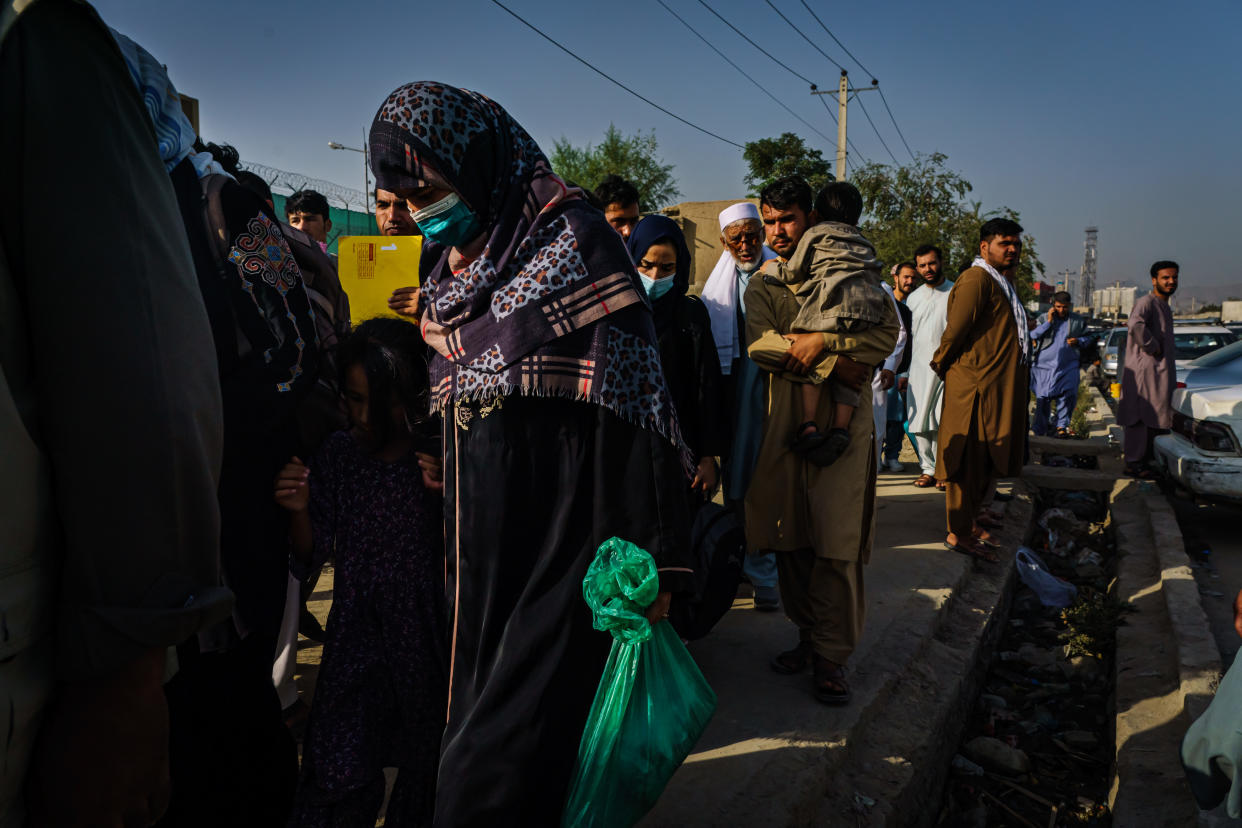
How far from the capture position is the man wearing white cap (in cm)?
359

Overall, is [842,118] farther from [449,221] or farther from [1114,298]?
[1114,298]

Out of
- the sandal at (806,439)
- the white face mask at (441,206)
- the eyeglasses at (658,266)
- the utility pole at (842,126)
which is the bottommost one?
the sandal at (806,439)

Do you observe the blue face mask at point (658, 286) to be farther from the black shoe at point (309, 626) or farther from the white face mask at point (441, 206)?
the black shoe at point (309, 626)

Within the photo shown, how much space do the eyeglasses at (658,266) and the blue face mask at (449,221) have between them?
1.53 metres

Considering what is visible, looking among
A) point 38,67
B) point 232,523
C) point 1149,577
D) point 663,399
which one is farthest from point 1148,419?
point 38,67

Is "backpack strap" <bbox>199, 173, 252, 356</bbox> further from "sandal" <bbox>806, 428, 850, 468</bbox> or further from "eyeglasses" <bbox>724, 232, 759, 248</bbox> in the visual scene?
"eyeglasses" <bbox>724, 232, 759, 248</bbox>

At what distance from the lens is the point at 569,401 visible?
5.66ft

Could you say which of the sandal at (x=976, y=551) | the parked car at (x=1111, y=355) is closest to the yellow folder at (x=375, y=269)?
the sandal at (x=976, y=551)

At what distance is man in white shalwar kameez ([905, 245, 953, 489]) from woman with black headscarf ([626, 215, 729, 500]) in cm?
428

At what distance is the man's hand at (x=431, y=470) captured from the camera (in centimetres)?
194

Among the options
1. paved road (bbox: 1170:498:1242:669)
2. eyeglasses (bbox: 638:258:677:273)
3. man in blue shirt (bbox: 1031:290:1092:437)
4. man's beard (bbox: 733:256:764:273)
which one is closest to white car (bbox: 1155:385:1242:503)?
paved road (bbox: 1170:498:1242:669)

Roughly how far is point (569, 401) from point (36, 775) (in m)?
1.07

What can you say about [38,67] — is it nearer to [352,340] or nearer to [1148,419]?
[352,340]

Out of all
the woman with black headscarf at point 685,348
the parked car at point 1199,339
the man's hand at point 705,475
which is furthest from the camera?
the parked car at point 1199,339
